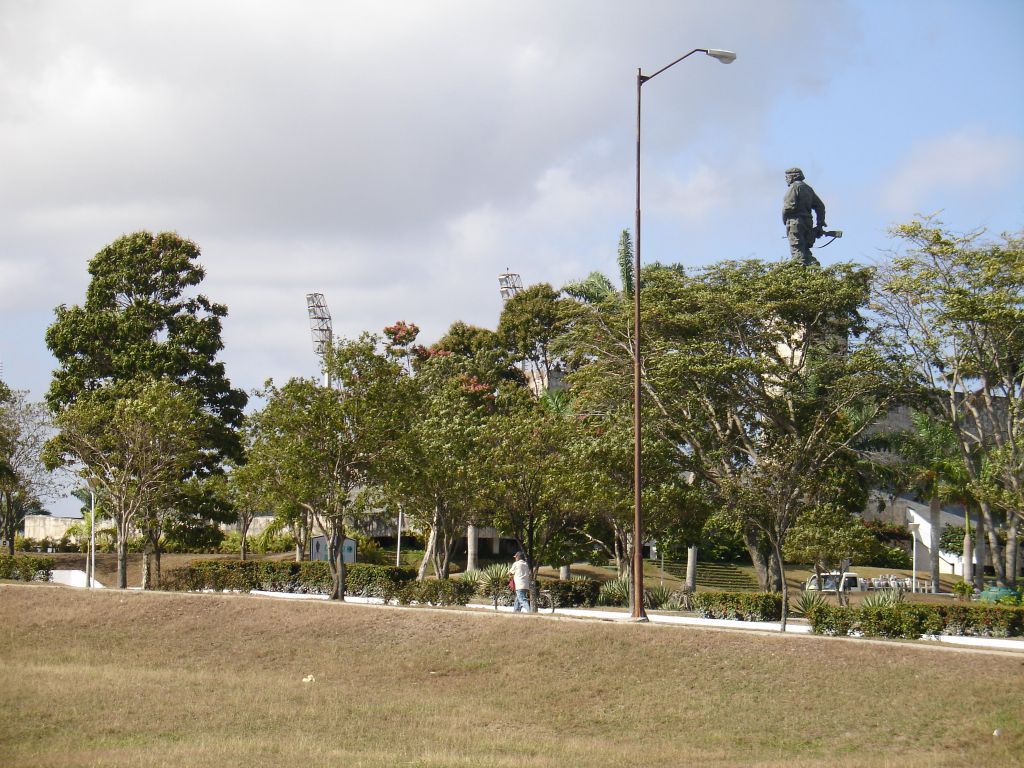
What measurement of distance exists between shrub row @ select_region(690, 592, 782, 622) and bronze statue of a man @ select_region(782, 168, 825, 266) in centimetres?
1853

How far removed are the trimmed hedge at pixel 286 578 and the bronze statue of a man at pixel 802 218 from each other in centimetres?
1970

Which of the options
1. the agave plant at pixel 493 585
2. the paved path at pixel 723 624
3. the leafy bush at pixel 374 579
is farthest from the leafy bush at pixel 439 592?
the leafy bush at pixel 374 579

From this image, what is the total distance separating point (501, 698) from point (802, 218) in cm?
2844

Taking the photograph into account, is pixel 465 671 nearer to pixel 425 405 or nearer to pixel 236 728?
pixel 236 728

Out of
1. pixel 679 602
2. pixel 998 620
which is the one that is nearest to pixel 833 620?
pixel 998 620

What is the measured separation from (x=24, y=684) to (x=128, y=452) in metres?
17.2

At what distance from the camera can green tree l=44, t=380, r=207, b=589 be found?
127ft

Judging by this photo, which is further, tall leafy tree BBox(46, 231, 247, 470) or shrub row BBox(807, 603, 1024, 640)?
tall leafy tree BBox(46, 231, 247, 470)

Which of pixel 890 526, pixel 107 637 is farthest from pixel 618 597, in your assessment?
pixel 890 526

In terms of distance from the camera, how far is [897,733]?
17.6m

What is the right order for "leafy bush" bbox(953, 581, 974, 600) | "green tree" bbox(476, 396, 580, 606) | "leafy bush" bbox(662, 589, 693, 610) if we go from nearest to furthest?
"leafy bush" bbox(662, 589, 693, 610) < "green tree" bbox(476, 396, 580, 606) < "leafy bush" bbox(953, 581, 974, 600)

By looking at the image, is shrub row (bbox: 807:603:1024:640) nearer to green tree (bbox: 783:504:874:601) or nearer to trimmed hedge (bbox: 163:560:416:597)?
green tree (bbox: 783:504:874:601)

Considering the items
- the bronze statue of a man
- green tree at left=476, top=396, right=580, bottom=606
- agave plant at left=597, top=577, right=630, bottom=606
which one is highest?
the bronze statue of a man

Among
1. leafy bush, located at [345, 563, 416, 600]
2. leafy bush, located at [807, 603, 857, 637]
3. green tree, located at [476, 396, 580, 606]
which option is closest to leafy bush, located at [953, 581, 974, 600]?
green tree, located at [476, 396, 580, 606]
